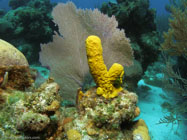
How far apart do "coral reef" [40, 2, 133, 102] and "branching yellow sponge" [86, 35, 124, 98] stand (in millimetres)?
893

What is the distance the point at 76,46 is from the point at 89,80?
38.8 inches

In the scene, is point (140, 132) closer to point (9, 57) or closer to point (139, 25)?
point (9, 57)

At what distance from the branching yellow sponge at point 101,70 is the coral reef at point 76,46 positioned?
89cm

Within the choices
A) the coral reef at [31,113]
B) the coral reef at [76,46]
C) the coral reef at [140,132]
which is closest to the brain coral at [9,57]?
the coral reef at [31,113]

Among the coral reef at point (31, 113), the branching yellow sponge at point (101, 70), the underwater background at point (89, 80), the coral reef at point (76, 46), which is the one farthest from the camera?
the coral reef at point (76, 46)

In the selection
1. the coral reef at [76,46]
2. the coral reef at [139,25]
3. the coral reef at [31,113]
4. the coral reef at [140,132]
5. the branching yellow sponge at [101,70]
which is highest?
the coral reef at [139,25]

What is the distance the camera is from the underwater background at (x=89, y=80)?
203cm

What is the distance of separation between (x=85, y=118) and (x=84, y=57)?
1.69 meters

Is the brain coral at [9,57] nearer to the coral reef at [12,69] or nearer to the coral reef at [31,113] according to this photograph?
the coral reef at [12,69]

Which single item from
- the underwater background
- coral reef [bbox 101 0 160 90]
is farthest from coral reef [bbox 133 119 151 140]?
coral reef [bbox 101 0 160 90]

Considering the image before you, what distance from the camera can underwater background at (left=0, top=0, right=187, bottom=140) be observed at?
2.03m

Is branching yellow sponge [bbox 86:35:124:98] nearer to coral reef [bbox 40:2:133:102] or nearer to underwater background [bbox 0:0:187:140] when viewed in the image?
underwater background [bbox 0:0:187:140]

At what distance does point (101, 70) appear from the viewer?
7.93 ft

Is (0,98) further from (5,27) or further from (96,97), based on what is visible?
(5,27)
